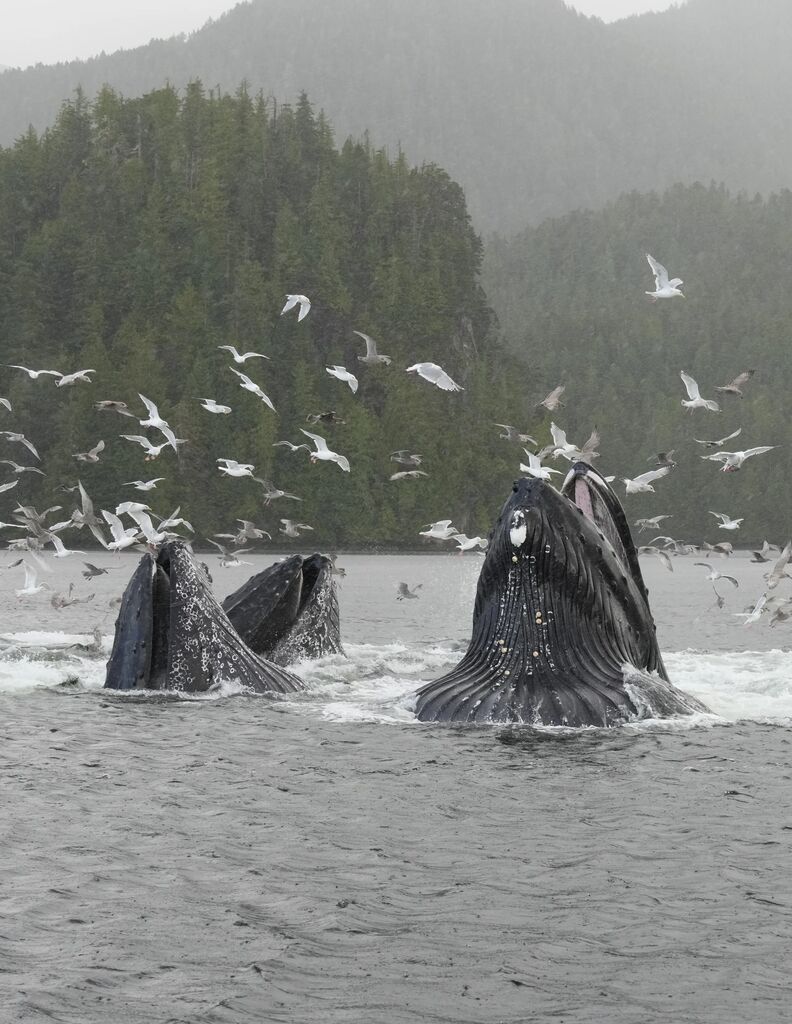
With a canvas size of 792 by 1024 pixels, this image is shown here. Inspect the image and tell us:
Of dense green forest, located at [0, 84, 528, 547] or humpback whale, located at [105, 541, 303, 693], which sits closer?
humpback whale, located at [105, 541, 303, 693]

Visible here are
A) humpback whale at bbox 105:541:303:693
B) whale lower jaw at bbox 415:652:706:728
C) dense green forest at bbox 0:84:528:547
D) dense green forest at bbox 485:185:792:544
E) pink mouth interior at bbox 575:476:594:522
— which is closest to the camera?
whale lower jaw at bbox 415:652:706:728

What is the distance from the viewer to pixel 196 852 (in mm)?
9586

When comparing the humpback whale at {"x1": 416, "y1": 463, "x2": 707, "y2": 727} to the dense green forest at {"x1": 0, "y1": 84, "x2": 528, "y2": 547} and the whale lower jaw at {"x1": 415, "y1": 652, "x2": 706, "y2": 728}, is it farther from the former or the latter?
the dense green forest at {"x1": 0, "y1": 84, "x2": 528, "y2": 547}

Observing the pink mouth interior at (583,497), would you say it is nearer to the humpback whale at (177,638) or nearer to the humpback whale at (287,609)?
the humpback whale at (177,638)

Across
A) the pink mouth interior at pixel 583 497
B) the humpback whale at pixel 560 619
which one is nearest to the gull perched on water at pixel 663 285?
the pink mouth interior at pixel 583 497

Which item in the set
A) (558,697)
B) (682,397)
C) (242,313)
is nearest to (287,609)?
(558,697)

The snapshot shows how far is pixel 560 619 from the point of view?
44.0 ft

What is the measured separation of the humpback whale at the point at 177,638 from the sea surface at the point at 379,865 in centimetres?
35

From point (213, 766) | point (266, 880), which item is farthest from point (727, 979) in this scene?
point (213, 766)

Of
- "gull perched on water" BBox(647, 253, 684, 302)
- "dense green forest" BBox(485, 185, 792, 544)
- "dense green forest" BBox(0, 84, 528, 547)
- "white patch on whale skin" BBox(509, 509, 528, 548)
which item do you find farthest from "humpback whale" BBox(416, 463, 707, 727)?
"dense green forest" BBox(485, 185, 792, 544)

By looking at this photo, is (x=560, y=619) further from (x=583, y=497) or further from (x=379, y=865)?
(x=379, y=865)

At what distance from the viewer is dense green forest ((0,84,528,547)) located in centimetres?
10381

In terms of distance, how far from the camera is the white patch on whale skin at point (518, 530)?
13.0 meters

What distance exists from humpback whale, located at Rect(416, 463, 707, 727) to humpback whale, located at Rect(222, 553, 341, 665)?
4484mm
